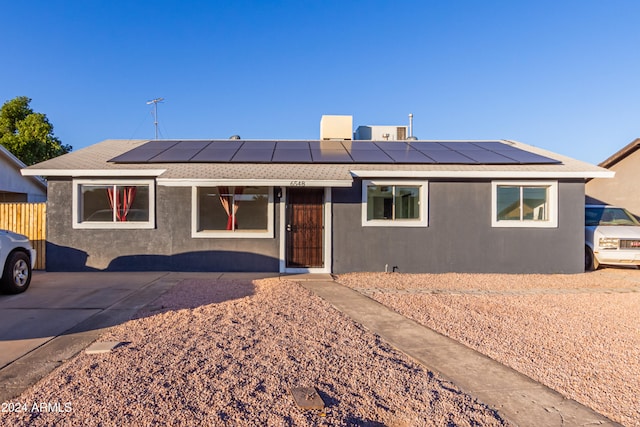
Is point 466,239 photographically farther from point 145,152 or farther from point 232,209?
point 145,152

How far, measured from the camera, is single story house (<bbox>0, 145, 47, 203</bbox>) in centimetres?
1541

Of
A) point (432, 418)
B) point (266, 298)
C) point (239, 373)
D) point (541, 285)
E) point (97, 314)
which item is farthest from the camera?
point (541, 285)

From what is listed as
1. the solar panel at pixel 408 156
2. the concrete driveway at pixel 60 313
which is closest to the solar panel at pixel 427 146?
the solar panel at pixel 408 156

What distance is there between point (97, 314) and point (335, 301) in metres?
3.92

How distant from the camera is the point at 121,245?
998cm

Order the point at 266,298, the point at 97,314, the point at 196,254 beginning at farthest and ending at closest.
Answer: the point at 196,254 < the point at 266,298 < the point at 97,314

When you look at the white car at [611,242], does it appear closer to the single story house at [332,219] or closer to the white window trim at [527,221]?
the single story house at [332,219]

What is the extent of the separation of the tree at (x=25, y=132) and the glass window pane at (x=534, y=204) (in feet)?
81.1

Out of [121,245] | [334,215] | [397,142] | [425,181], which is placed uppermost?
[397,142]

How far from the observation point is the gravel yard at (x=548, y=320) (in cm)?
372

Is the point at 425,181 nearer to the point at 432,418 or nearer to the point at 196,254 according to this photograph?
the point at 196,254

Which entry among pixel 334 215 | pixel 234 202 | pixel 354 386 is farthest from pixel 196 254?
pixel 354 386

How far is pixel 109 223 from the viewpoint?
10047 mm

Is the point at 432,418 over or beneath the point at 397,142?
beneath
